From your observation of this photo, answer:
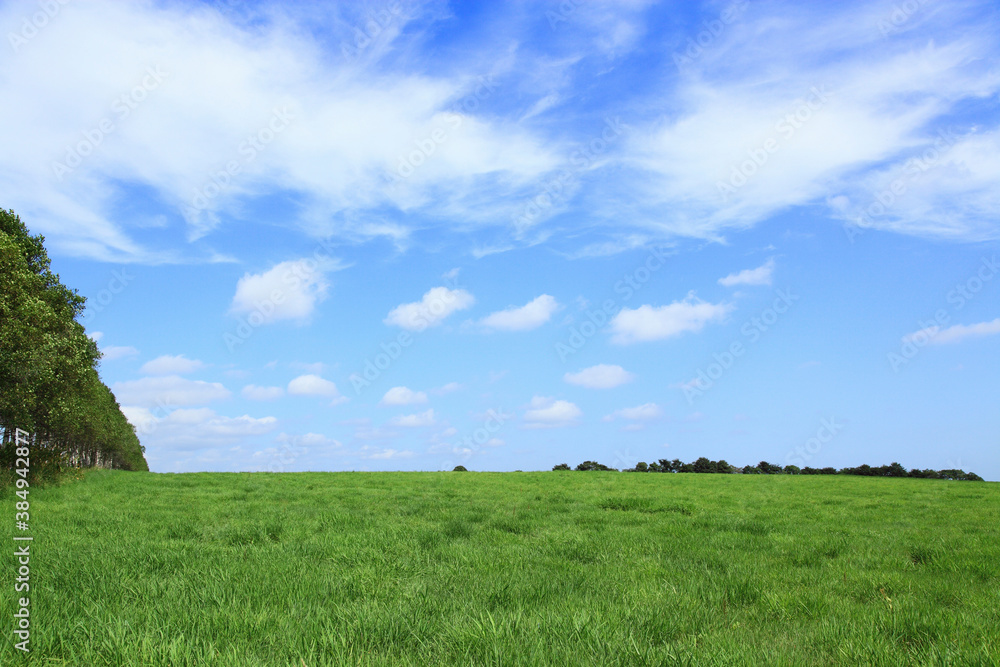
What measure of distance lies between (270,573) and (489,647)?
11.6ft

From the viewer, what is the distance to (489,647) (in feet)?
14.3

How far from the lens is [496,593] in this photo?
590 cm

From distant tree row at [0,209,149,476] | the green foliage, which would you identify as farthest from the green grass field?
the green foliage

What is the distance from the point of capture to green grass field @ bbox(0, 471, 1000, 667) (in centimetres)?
443

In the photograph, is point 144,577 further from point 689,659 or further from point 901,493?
point 901,493

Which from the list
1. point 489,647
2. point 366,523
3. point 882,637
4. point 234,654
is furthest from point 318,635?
point 366,523

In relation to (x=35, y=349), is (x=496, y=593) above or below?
below

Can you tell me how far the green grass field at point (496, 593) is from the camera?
4430 millimetres

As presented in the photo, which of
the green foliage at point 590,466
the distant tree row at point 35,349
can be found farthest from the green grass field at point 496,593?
the green foliage at point 590,466

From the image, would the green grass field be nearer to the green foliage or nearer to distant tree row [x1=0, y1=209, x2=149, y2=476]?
distant tree row [x1=0, y1=209, x2=149, y2=476]

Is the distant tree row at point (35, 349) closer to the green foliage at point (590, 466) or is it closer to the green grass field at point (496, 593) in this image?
the green grass field at point (496, 593)

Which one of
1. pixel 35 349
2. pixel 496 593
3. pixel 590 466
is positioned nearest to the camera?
pixel 496 593

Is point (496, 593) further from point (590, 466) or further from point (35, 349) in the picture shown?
point (590, 466)

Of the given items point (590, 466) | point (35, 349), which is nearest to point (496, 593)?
point (35, 349)
